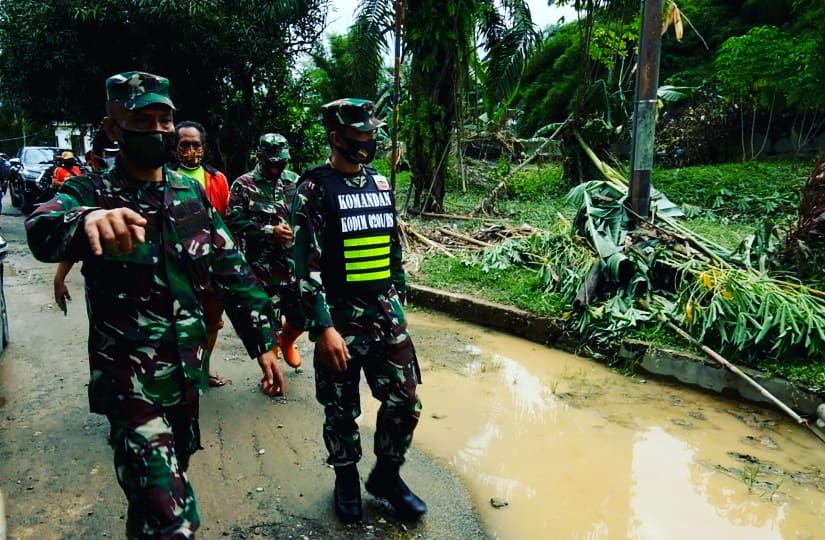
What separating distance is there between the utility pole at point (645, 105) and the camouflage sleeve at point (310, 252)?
14.6 ft

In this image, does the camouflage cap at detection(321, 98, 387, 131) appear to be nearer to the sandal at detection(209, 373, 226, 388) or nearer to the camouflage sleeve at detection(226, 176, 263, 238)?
the camouflage sleeve at detection(226, 176, 263, 238)

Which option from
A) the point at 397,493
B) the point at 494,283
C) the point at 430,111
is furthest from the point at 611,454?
the point at 430,111

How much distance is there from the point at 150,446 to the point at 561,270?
15.9 ft

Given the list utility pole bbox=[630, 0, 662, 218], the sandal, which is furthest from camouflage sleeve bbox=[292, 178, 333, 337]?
utility pole bbox=[630, 0, 662, 218]

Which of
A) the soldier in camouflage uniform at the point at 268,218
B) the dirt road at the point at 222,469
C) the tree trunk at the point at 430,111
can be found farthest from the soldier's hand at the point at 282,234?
the tree trunk at the point at 430,111

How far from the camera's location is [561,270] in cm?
625

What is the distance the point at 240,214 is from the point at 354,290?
6.05 feet

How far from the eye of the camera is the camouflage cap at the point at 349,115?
2.71 m

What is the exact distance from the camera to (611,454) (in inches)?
144

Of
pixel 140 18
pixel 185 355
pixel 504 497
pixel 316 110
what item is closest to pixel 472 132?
pixel 316 110

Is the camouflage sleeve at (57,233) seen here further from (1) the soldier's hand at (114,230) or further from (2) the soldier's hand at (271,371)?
(2) the soldier's hand at (271,371)

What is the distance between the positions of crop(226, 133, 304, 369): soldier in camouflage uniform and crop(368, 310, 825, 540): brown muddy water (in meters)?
1.01

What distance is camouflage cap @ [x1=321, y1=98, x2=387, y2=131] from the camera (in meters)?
2.71

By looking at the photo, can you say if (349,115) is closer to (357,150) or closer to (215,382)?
(357,150)
